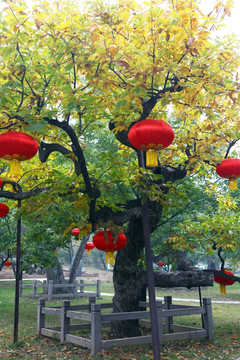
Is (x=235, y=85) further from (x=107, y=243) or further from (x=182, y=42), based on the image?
(x=107, y=243)

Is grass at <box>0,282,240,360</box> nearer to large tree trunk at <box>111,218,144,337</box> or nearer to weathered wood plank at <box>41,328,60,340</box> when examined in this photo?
weathered wood plank at <box>41,328,60,340</box>

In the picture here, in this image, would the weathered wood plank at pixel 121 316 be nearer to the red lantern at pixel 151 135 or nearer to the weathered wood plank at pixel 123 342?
the weathered wood plank at pixel 123 342

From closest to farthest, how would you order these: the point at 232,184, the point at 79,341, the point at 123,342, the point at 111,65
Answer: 1. the point at 111,65
2. the point at 232,184
3. the point at 123,342
4. the point at 79,341

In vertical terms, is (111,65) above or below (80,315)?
above

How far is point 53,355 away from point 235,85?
7.63 meters

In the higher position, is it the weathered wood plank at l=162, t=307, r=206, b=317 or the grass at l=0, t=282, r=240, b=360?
the weathered wood plank at l=162, t=307, r=206, b=317

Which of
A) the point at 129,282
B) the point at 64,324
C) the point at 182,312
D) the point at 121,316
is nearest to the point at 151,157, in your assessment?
the point at 121,316

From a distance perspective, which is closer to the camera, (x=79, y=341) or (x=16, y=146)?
(x=16, y=146)

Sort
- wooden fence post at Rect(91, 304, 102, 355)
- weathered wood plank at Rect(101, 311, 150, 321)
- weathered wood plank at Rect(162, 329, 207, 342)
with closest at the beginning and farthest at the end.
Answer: wooden fence post at Rect(91, 304, 102, 355) < weathered wood plank at Rect(101, 311, 150, 321) < weathered wood plank at Rect(162, 329, 207, 342)

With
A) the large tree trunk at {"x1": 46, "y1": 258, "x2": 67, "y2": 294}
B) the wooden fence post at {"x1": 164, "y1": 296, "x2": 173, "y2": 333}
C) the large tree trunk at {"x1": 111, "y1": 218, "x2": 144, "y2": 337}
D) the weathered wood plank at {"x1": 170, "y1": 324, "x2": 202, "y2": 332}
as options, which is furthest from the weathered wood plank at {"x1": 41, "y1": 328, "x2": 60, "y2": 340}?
the large tree trunk at {"x1": 46, "y1": 258, "x2": 67, "y2": 294}

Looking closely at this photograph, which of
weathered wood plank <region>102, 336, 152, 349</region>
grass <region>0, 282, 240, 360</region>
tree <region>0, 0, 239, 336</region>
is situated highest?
tree <region>0, 0, 239, 336</region>

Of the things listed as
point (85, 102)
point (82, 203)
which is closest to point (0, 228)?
point (82, 203)

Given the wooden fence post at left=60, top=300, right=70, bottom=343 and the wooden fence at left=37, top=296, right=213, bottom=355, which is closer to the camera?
the wooden fence at left=37, top=296, right=213, bottom=355

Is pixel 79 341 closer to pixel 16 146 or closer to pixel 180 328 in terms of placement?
pixel 180 328
